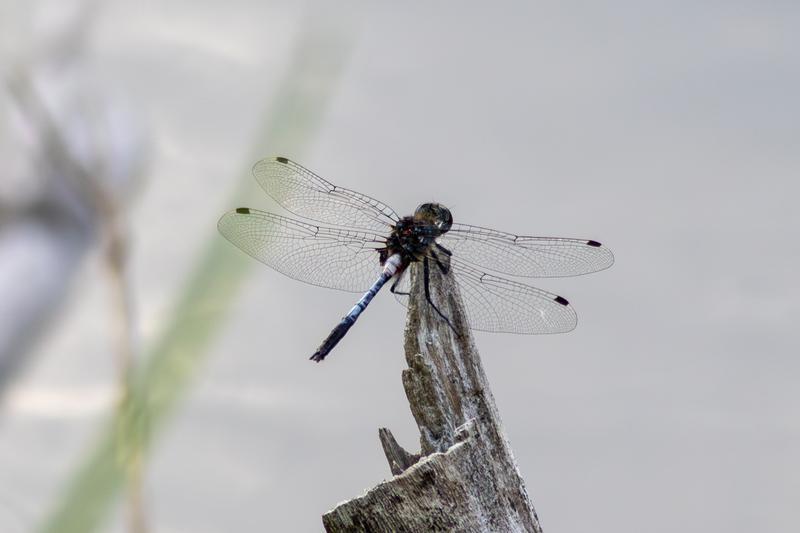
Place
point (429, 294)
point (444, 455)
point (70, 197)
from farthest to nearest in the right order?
point (429, 294) → point (444, 455) → point (70, 197)

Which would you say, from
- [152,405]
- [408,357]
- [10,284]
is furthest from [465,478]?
[10,284]

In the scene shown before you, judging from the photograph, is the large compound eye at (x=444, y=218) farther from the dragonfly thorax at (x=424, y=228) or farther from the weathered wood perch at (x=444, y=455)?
the weathered wood perch at (x=444, y=455)

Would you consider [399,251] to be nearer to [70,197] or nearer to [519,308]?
[519,308]

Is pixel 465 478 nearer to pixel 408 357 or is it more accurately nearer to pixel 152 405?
pixel 408 357

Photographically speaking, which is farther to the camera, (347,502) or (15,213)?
(347,502)

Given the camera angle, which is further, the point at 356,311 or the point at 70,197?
the point at 356,311

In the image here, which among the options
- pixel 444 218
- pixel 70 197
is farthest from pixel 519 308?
pixel 70 197
